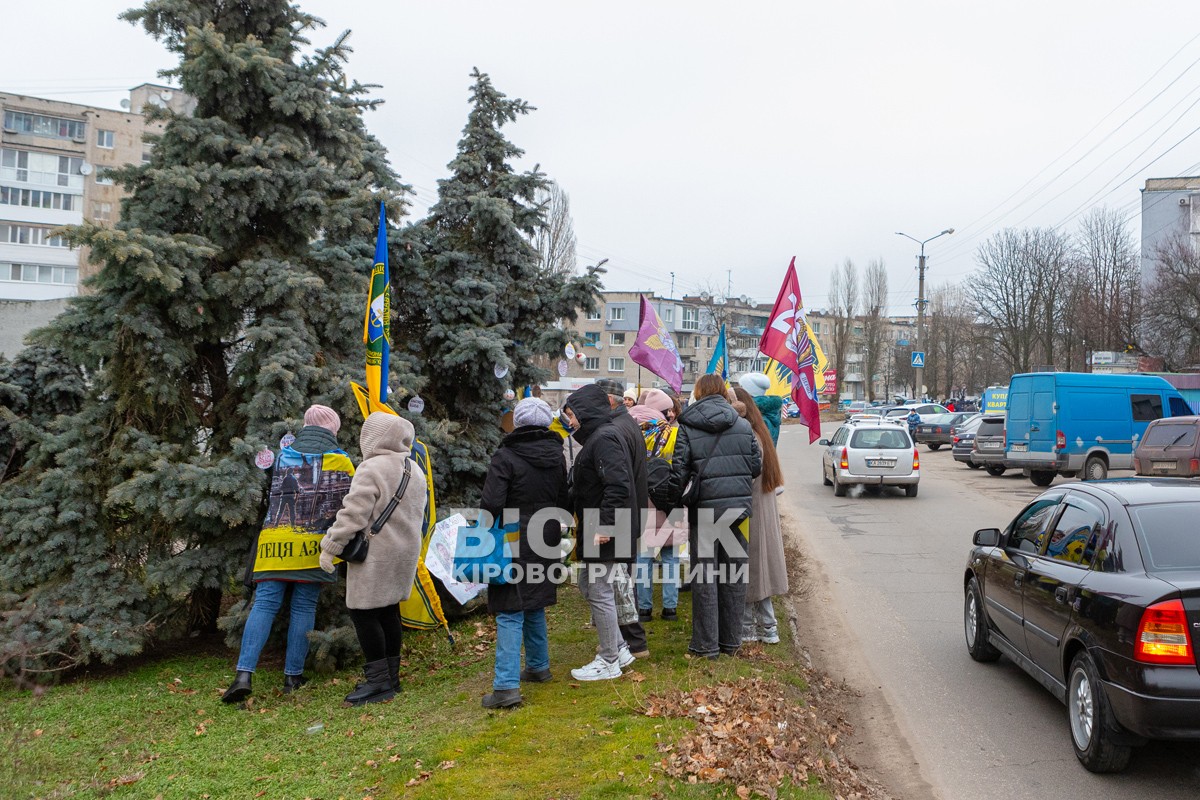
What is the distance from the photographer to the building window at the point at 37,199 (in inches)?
2432

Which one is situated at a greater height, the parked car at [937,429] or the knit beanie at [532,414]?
the parked car at [937,429]

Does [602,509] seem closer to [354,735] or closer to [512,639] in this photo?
[512,639]

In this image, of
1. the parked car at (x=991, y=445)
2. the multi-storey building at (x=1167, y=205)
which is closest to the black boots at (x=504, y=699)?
the parked car at (x=991, y=445)

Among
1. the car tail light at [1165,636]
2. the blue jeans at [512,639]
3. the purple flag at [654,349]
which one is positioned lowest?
the blue jeans at [512,639]

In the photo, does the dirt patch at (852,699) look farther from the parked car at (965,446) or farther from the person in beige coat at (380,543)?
the parked car at (965,446)

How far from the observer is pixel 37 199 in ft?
206

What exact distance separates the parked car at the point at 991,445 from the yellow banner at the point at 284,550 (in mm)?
23818

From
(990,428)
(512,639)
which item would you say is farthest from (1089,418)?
(512,639)

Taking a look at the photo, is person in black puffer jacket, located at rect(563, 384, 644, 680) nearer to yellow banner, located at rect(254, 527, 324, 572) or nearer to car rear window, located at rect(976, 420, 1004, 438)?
yellow banner, located at rect(254, 527, 324, 572)

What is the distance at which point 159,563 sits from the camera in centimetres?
677

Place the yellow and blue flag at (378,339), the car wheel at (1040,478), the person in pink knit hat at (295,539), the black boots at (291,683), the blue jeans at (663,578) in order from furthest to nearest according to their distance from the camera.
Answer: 1. the car wheel at (1040,478)
2. the blue jeans at (663,578)
3. the yellow and blue flag at (378,339)
4. the black boots at (291,683)
5. the person in pink knit hat at (295,539)

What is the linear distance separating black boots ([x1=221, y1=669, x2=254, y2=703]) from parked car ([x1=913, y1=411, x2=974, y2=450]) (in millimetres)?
37403

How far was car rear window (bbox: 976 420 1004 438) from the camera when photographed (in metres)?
26.9

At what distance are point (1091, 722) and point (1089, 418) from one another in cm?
1986
